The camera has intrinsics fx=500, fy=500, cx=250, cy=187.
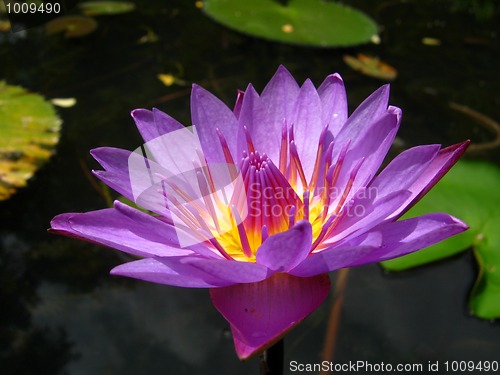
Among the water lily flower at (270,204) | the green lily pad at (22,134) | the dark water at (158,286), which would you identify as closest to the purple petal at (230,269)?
the water lily flower at (270,204)

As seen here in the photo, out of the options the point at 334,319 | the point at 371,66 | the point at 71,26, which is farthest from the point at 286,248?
the point at 71,26

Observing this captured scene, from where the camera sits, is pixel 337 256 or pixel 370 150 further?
pixel 370 150

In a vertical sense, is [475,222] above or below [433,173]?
below

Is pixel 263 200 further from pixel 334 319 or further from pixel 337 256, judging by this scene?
pixel 334 319

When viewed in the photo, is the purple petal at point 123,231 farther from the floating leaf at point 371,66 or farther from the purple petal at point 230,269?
the floating leaf at point 371,66

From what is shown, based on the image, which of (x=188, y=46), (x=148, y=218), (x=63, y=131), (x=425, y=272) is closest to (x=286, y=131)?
(x=148, y=218)

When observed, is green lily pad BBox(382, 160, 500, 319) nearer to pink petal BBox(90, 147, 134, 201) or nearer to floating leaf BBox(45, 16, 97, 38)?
pink petal BBox(90, 147, 134, 201)

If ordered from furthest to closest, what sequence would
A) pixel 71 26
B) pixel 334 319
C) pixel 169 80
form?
pixel 71 26
pixel 169 80
pixel 334 319
